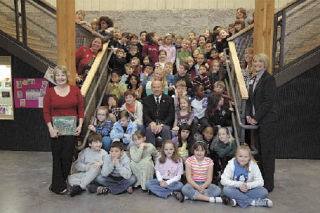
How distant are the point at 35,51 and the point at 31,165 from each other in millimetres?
2019

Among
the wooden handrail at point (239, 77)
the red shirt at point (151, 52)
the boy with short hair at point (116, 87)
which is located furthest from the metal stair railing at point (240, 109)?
the red shirt at point (151, 52)

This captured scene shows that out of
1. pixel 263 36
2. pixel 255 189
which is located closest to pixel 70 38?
pixel 263 36

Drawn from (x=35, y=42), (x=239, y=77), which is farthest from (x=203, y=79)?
(x=35, y=42)

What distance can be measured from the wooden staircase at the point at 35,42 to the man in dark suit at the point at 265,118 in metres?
3.59

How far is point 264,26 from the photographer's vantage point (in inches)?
196

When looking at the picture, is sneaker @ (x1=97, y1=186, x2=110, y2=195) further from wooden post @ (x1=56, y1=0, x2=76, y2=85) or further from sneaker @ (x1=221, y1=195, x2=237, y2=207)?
wooden post @ (x1=56, y1=0, x2=76, y2=85)

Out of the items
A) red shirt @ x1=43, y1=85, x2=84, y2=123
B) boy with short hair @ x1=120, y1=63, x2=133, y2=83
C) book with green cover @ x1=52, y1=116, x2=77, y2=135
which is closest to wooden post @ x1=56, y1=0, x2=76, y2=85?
red shirt @ x1=43, y1=85, x2=84, y2=123

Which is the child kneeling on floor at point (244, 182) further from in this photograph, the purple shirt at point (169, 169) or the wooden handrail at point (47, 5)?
the wooden handrail at point (47, 5)

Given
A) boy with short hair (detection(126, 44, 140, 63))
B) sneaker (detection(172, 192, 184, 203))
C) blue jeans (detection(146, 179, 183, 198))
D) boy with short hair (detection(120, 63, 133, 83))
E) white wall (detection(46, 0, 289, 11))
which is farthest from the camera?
white wall (detection(46, 0, 289, 11))

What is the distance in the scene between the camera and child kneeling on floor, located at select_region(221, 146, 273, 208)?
417cm

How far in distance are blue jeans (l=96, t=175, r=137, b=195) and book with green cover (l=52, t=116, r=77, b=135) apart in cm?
73

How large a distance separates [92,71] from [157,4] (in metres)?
5.30

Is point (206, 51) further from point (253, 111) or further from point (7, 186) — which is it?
point (7, 186)

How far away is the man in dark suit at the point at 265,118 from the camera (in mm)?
4578
